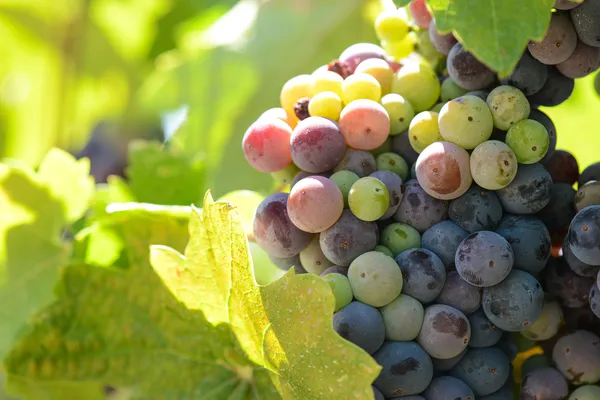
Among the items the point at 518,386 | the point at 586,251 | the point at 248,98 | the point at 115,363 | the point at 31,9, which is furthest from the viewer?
the point at 31,9

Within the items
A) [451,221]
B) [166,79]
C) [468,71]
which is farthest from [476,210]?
[166,79]

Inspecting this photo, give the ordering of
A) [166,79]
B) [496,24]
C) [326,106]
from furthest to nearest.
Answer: [166,79] → [326,106] → [496,24]

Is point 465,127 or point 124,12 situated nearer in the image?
point 465,127

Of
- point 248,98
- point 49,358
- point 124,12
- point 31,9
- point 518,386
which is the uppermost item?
point 31,9

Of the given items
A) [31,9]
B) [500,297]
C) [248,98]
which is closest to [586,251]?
[500,297]

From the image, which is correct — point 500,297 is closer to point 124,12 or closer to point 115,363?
point 115,363

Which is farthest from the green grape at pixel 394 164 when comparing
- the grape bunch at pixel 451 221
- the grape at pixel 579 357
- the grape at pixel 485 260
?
the grape at pixel 579 357

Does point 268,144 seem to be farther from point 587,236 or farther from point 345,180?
point 587,236
